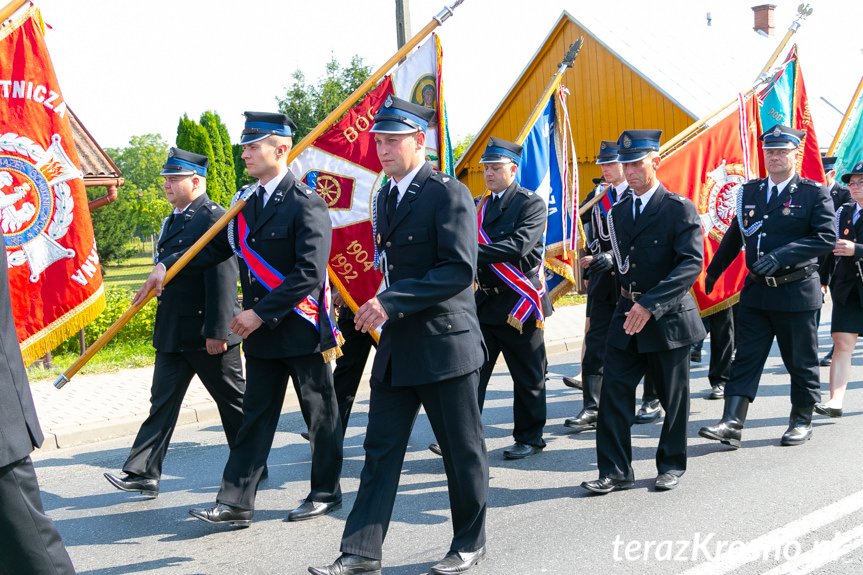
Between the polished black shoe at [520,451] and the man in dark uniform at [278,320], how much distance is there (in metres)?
1.44

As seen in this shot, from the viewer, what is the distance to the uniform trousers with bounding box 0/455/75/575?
9.09 ft

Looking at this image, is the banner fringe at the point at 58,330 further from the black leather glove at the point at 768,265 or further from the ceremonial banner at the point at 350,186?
the black leather glove at the point at 768,265

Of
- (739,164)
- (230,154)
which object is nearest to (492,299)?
(739,164)

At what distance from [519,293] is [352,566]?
261 centimetres

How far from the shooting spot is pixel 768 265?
5.71 metres

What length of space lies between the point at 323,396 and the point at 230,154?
127ft

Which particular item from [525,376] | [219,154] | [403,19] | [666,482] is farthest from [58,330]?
[219,154]

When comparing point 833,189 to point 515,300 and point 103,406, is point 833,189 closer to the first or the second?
point 515,300

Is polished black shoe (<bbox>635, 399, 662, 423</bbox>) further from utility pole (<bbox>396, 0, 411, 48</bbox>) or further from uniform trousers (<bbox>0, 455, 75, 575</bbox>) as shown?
utility pole (<bbox>396, 0, 411, 48</bbox>)

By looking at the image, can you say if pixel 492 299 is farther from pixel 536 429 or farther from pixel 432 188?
pixel 432 188

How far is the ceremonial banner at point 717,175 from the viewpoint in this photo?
7141 millimetres

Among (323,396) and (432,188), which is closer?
(432,188)

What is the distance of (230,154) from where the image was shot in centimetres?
4184

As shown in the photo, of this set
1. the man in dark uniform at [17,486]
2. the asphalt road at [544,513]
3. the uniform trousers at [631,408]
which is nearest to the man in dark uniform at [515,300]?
the asphalt road at [544,513]
